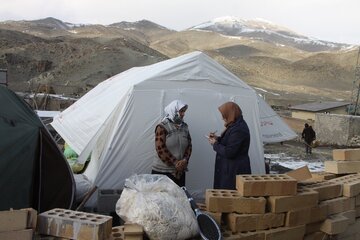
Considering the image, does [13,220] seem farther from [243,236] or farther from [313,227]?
[313,227]

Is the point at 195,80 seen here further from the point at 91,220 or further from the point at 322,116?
the point at 322,116

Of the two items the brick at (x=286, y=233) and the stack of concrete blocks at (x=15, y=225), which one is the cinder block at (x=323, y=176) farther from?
the stack of concrete blocks at (x=15, y=225)

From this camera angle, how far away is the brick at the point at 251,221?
4.03 metres

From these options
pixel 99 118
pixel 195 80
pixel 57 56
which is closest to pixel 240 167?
pixel 195 80

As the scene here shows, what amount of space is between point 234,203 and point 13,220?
177cm

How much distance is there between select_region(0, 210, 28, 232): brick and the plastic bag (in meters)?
0.79

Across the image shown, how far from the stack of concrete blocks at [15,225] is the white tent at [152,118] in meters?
2.81

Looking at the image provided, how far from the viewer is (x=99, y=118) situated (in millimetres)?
6797

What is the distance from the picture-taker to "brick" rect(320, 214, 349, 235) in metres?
4.62

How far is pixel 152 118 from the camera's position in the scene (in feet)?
20.6

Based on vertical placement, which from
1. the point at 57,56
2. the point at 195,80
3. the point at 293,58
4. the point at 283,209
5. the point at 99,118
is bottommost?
the point at 283,209

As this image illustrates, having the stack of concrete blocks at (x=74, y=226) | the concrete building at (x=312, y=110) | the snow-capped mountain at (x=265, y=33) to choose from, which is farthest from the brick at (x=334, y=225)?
the snow-capped mountain at (x=265, y=33)

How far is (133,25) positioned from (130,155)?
129472 millimetres

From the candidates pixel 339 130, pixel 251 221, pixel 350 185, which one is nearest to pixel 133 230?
pixel 251 221
